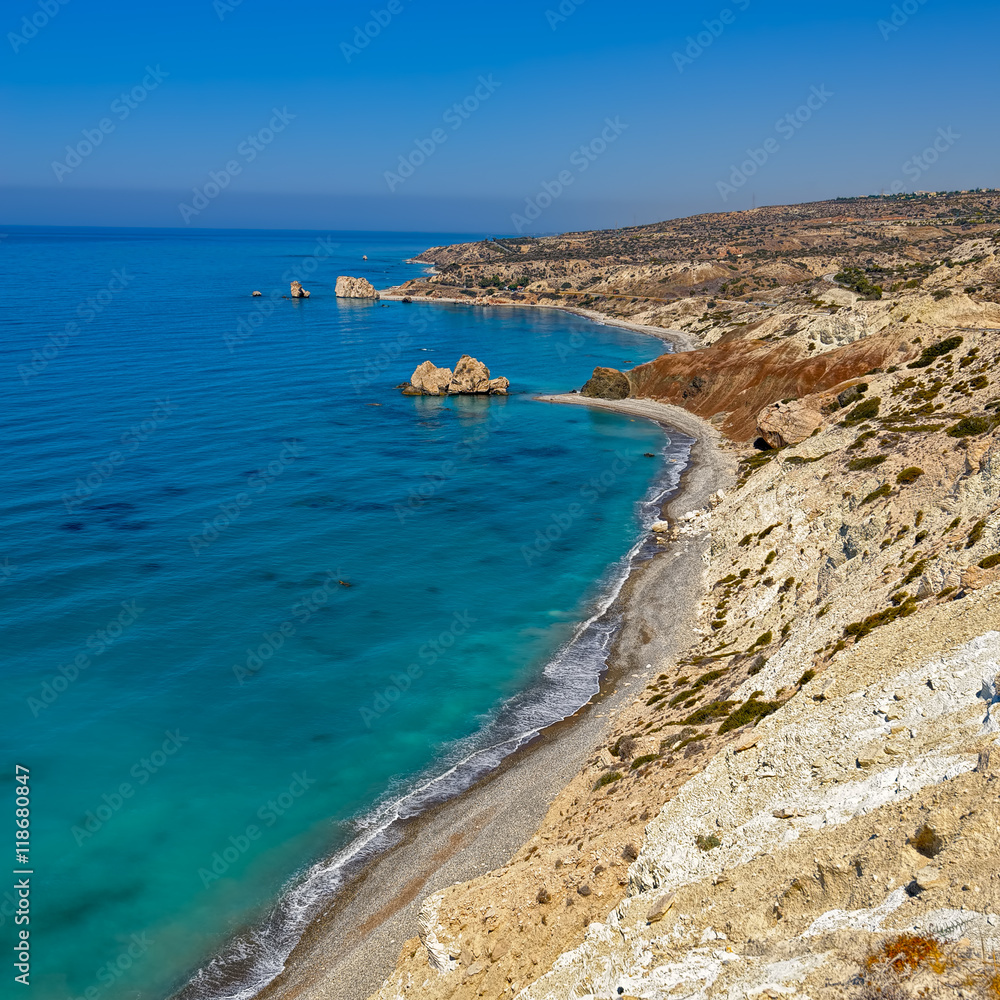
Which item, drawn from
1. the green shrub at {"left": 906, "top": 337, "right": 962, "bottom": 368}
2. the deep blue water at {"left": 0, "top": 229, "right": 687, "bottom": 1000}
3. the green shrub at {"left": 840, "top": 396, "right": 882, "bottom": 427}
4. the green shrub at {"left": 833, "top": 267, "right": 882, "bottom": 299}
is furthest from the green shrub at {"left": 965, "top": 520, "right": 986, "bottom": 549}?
the green shrub at {"left": 833, "top": 267, "right": 882, "bottom": 299}

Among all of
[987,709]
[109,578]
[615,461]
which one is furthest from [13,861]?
[615,461]

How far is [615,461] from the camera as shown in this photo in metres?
81.6

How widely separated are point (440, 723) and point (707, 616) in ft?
56.0

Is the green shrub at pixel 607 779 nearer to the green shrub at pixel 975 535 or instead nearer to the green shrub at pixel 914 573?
the green shrub at pixel 914 573

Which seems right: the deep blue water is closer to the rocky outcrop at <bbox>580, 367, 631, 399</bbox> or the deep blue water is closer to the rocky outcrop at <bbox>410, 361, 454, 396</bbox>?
the rocky outcrop at <bbox>580, 367, 631, 399</bbox>


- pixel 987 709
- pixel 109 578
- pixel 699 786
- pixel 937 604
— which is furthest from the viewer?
pixel 109 578

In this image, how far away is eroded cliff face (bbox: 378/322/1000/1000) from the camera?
533 inches

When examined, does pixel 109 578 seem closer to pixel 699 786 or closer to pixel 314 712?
pixel 314 712

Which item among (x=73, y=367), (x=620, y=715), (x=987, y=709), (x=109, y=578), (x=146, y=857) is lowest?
(x=146, y=857)

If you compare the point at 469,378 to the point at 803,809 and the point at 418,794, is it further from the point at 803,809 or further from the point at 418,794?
the point at 803,809

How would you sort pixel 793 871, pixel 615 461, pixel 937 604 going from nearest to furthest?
1. pixel 793 871
2. pixel 937 604
3. pixel 615 461

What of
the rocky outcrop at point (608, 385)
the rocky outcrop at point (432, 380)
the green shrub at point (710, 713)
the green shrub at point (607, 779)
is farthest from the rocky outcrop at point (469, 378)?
the green shrub at point (607, 779)

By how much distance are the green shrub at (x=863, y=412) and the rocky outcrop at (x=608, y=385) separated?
5317 centimetres

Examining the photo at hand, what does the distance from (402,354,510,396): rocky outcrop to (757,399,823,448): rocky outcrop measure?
49.5 metres
